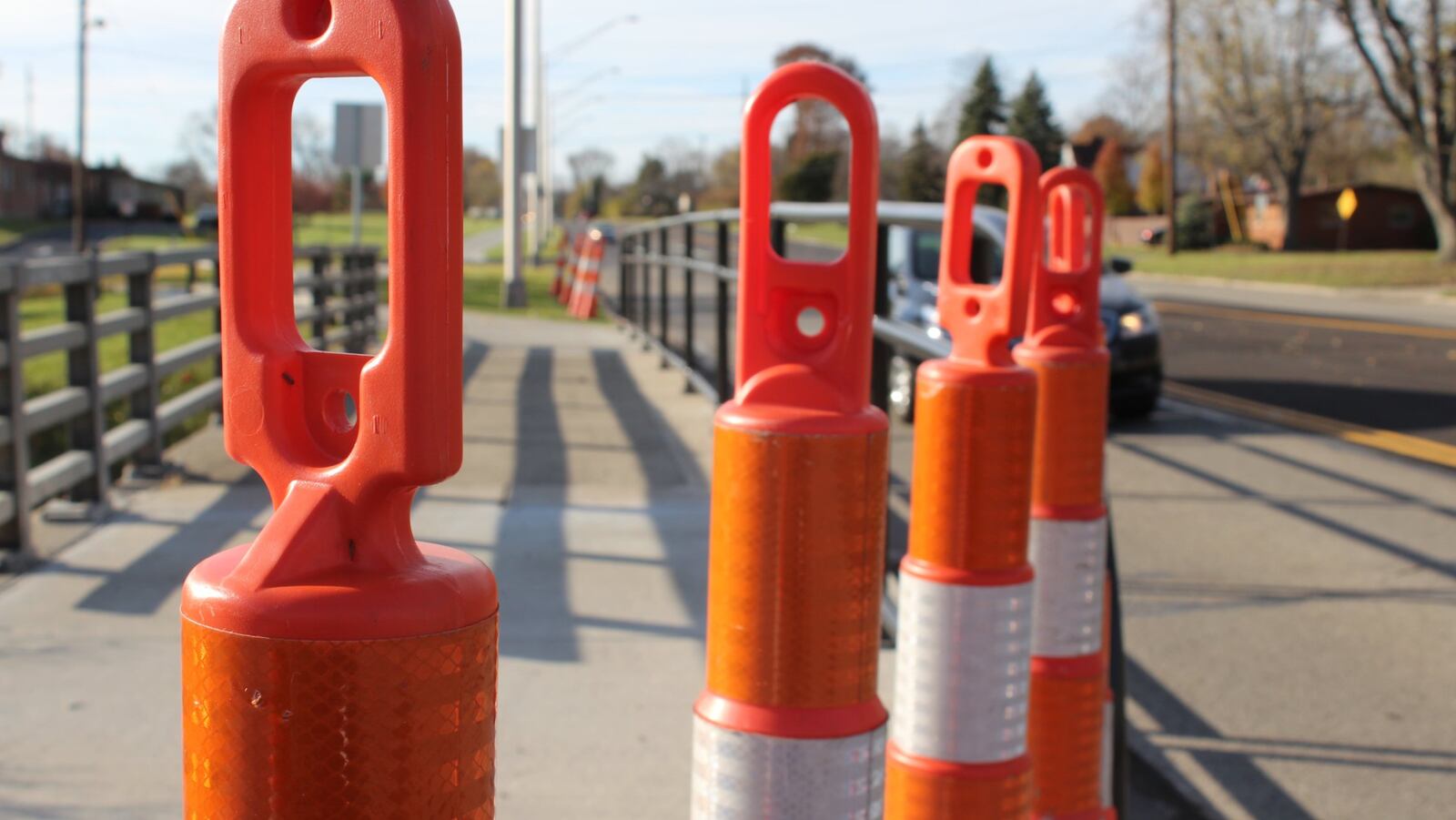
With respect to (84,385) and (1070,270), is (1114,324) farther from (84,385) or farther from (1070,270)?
(1070,270)

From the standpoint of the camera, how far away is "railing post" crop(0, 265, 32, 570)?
483 cm

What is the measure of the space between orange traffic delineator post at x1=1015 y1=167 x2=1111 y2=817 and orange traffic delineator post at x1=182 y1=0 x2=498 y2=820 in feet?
5.07

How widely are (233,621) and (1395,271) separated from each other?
121ft

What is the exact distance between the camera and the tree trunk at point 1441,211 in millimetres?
37844

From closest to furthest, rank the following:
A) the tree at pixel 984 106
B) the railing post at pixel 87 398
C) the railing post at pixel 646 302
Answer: the railing post at pixel 87 398
the railing post at pixel 646 302
the tree at pixel 984 106

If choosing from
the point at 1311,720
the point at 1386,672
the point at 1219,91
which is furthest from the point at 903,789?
the point at 1219,91

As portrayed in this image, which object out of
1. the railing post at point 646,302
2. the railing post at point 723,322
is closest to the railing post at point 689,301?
the railing post at point 723,322

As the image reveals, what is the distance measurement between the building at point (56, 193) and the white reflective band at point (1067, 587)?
305 ft

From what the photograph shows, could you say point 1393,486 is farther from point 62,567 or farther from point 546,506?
point 62,567

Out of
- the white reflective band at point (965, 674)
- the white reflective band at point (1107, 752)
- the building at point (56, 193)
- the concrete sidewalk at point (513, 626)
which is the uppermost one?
the building at point (56, 193)

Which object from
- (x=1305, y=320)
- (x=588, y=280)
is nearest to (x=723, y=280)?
(x=588, y=280)

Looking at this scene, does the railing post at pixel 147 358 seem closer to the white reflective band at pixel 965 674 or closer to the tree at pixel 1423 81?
the white reflective band at pixel 965 674

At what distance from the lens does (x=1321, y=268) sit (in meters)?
36.9

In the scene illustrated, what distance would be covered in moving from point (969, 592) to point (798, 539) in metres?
0.60
